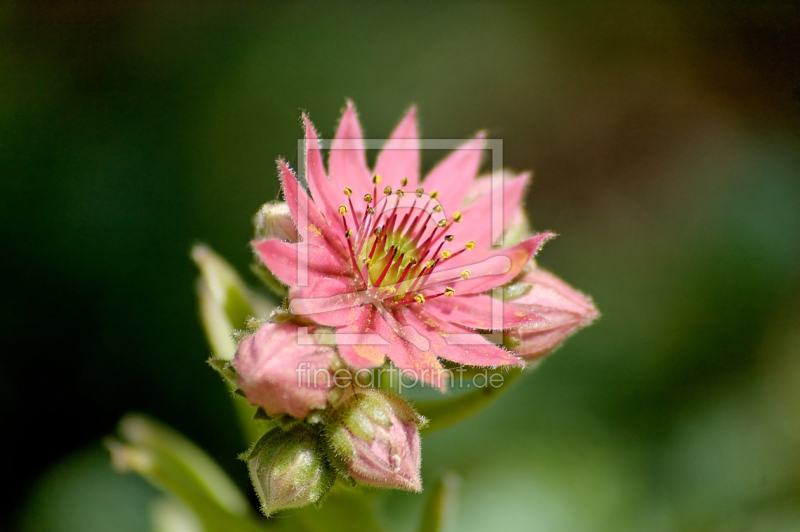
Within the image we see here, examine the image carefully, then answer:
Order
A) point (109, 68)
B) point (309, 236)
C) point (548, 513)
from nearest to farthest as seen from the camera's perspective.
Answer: point (309, 236) → point (548, 513) → point (109, 68)

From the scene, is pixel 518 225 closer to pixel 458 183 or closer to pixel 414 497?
pixel 458 183

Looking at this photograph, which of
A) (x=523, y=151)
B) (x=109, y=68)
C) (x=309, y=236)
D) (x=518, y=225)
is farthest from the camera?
(x=523, y=151)

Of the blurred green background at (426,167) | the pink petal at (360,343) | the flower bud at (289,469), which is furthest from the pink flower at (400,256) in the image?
the blurred green background at (426,167)

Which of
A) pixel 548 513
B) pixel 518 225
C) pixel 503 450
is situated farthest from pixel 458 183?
pixel 548 513

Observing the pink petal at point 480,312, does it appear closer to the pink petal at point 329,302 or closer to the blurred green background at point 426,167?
the pink petal at point 329,302

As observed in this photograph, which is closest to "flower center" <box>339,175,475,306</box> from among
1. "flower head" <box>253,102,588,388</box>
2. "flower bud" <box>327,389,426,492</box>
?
"flower head" <box>253,102,588,388</box>

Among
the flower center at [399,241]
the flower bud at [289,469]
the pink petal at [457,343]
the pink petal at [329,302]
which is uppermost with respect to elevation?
the flower center at [399,241]

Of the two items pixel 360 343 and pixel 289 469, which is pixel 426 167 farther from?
pixel 289 469
